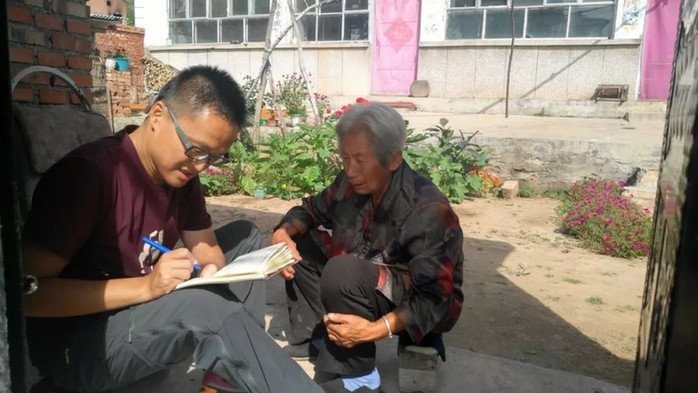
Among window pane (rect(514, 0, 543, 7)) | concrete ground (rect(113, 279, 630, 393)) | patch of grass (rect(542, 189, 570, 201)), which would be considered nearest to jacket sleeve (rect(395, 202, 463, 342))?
concrete ground (rect(113, 279, 630, 393))

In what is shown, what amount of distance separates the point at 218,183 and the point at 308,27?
863cm

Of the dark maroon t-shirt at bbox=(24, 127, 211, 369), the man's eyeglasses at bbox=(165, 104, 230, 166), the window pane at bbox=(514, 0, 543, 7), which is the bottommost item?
the dark maroon t-shirt at bbox=(24, 127, 211, 369)

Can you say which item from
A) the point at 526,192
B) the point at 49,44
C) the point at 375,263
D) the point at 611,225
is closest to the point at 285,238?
the point at 375,263

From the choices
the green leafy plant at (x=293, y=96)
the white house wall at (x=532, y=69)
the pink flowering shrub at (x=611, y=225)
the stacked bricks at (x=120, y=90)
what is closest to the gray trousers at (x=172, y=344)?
the pink flowering shrub at (x=611, y=225)

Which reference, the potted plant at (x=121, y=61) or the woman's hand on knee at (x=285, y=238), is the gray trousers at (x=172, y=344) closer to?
the woman's hand on knee at (x=285, y=238)

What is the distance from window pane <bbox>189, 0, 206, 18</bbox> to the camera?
50.4 feet

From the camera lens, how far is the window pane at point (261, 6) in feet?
47.6

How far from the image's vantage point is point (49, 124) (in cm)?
239

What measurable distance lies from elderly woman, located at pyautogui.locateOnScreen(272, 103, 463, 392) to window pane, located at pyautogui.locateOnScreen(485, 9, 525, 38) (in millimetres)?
10953

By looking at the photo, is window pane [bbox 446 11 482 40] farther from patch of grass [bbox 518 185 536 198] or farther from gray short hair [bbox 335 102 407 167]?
gray short hair [bbox 335 102 407 167]

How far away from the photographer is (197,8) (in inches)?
609

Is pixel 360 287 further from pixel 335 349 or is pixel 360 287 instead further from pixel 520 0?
pixel 520 0

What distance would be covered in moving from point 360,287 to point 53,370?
104cm

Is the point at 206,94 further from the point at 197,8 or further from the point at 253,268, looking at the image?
the point at 197,8
